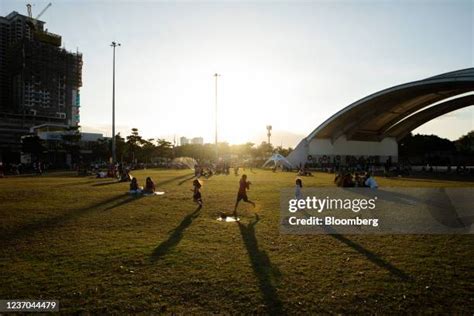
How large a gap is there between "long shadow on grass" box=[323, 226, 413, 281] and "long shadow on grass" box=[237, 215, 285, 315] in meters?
2.47

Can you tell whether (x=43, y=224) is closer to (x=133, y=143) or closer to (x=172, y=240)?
(x=172, y=240)

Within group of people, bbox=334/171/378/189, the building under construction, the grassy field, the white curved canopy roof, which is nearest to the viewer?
the grassy field

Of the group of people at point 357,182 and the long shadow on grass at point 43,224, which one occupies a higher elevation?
the group of people at point 357,182

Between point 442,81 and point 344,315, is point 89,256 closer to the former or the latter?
point 344,315

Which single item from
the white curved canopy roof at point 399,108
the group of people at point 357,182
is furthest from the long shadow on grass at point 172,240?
the white curved canopy roof at point 399,108

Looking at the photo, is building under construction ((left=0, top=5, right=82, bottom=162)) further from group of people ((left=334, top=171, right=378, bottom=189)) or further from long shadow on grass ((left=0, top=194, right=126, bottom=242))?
group of people ((left=334, top=171, right=378, bottom=189))

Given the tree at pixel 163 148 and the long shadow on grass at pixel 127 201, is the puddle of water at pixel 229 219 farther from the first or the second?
the tree at pixel 163 148

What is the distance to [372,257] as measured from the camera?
8.40 meters

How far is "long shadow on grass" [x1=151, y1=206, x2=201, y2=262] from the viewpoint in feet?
27.6

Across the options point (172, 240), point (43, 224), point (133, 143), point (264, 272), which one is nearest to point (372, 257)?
point (264, 272)

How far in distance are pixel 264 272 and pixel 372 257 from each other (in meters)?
2.97

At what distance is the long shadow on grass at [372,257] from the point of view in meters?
7.17


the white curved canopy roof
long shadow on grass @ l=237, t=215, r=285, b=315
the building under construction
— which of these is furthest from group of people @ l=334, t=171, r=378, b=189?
the building under construction

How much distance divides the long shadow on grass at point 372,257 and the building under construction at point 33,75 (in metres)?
→ 129
